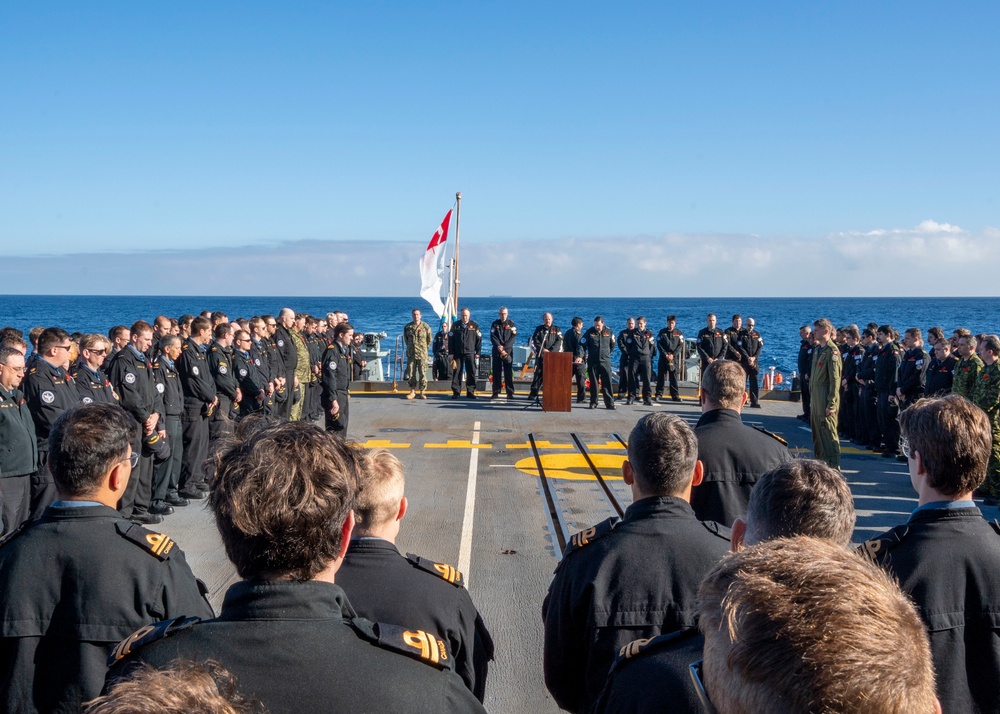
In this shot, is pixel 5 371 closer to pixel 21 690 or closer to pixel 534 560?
pixel 21 690

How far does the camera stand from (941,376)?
10.2 m

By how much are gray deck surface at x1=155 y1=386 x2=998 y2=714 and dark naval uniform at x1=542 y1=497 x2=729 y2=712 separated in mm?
1703

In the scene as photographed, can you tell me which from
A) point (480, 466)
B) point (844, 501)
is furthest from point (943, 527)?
point (480, 466)

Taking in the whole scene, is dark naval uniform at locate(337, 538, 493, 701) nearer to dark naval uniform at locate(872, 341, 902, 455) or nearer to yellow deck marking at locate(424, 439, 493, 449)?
yellow deck marking at locate(424, 439, 493, 449)

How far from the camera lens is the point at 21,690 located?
8.80 ft

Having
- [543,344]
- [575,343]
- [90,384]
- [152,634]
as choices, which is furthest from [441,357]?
[152,634]

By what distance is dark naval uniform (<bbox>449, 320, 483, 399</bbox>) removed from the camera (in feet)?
54.4

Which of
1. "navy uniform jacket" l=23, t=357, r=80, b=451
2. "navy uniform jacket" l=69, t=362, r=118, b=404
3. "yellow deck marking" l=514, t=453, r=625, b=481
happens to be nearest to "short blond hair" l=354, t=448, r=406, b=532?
"navy uniform jacket" l=23, t=357, r=80, b=451

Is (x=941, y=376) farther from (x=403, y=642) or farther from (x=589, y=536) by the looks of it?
(x=403, y=642)

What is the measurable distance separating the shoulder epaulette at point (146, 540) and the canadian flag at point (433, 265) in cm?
1726

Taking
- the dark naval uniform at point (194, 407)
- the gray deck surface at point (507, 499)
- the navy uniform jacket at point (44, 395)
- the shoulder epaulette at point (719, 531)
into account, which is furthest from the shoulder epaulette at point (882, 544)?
the dark naval uniform at point (194, 407)

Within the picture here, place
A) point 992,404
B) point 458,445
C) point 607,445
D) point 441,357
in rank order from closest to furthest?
point 992,404
point 458,445
point 607,445
point 441,357

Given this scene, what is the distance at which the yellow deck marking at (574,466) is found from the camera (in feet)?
31.4

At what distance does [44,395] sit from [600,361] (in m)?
11.4
